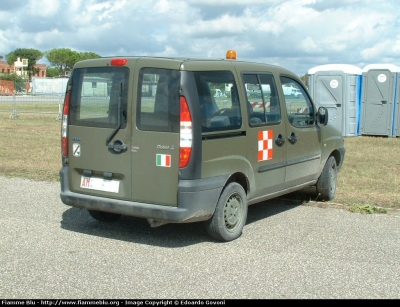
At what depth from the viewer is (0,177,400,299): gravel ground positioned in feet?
15.9

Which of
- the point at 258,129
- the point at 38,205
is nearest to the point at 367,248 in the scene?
the point at 258,129

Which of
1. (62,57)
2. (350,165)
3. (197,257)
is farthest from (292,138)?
(62,57)

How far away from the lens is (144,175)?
6.08 meters

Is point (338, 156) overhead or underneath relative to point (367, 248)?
overhead

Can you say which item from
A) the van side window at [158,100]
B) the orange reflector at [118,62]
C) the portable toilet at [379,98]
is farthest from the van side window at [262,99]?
the portable toilet at [379,98]

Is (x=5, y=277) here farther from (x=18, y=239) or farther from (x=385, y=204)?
(x=385, y=204)

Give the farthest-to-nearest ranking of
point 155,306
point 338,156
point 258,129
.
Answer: point 338,156
point 258,129
point 155,306

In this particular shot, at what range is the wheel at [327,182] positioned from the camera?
333 inches

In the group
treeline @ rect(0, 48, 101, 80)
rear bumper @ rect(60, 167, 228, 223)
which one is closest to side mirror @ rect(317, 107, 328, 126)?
rear bumper @ rect(60, 167, 228, 223)

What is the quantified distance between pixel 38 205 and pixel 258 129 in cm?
332

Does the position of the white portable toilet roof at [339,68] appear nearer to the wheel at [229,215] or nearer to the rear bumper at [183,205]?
the wheel at [229,215]

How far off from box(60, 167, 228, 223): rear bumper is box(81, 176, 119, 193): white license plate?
102 mm

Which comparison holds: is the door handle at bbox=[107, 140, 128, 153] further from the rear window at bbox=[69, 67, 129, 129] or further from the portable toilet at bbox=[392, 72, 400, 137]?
the portable toilet at bbox=[392, 72, 400, 137]

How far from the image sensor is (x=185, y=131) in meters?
5.82
